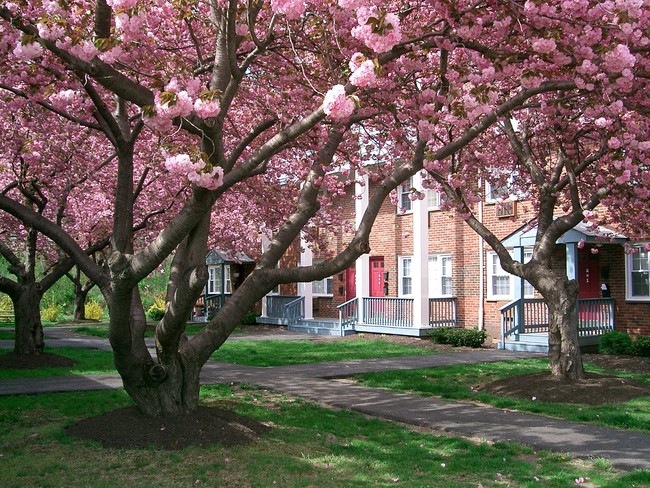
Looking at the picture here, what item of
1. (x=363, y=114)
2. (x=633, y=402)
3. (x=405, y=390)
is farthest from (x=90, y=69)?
(x=633, y=402)

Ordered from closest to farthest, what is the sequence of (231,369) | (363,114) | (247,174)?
(247,174) < (363,114) < (231,369)

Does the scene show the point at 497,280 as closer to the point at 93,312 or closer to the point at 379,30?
the point at 379,30

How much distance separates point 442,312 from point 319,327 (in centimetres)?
548

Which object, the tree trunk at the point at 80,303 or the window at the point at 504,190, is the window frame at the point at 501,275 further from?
the tree trunk at the point at 80,303

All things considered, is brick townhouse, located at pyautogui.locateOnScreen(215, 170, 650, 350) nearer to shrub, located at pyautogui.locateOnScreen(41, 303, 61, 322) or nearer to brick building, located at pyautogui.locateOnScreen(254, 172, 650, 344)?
brick building, located at pyautogui.locateOnScreen(254, 172, 650, 344)

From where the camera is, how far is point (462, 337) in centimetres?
2041

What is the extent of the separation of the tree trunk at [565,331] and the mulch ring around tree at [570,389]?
0.70ft

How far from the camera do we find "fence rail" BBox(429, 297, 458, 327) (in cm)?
2270

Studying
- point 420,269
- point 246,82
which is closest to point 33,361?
point 246,82

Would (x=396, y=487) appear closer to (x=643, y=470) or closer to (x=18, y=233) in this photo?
(x=643, y=470)

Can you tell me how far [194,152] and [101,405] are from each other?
220 inches

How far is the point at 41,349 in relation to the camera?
16.0 metres

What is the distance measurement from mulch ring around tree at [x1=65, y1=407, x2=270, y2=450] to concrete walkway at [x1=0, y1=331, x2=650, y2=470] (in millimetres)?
2377

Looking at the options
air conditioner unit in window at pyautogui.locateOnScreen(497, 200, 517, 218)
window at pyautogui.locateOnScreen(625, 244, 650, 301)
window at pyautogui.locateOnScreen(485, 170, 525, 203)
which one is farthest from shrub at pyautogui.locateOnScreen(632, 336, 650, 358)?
air conditioner unit in window at pyautogui.locateOnScreen(497, 200, 517, 218)
